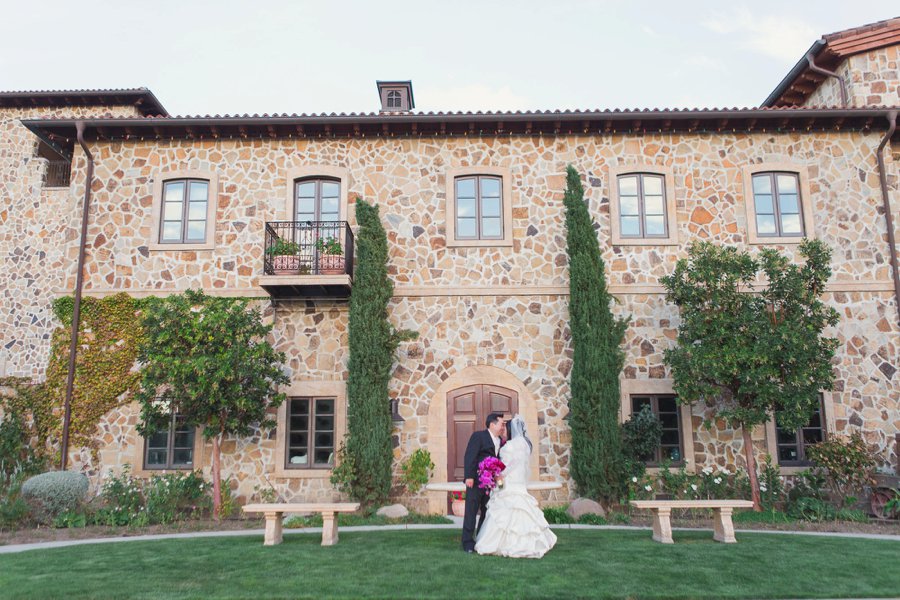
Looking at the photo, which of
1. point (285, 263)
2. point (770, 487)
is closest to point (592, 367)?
point (770, 487)

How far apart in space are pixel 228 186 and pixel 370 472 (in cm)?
639

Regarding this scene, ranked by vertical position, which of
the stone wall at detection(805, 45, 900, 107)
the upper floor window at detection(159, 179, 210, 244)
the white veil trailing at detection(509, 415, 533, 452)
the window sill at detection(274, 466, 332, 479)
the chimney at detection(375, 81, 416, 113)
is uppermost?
the chimney at detection(375, 81, 416, 113)

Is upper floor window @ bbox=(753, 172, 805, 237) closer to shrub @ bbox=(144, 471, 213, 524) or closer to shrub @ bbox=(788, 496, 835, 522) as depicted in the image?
shrub @ bbox=(788, 496, 835, 522)

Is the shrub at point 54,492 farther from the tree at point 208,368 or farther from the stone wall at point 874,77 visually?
the stone wall at point 874,77

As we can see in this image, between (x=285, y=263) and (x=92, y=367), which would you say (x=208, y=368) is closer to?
(x=285, y=263)

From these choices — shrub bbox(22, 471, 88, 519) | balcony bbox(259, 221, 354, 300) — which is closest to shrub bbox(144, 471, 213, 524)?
shrub bbox(22, 471, 88, 519)

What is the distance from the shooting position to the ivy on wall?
12773 millimetres

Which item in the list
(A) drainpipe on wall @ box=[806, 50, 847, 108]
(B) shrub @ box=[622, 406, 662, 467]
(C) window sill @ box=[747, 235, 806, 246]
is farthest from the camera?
(A) drainpipe on wall @ box=[806, 50, 847, 108]

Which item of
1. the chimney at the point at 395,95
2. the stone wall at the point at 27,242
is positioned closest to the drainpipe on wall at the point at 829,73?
the chimney at the point at 395,95

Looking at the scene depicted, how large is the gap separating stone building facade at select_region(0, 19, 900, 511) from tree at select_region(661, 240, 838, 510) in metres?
1.10

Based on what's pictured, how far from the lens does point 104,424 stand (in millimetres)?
12820

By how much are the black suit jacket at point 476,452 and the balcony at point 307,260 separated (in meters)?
5.04

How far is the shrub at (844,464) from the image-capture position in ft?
37.9

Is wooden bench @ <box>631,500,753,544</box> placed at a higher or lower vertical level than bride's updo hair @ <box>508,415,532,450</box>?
lower
